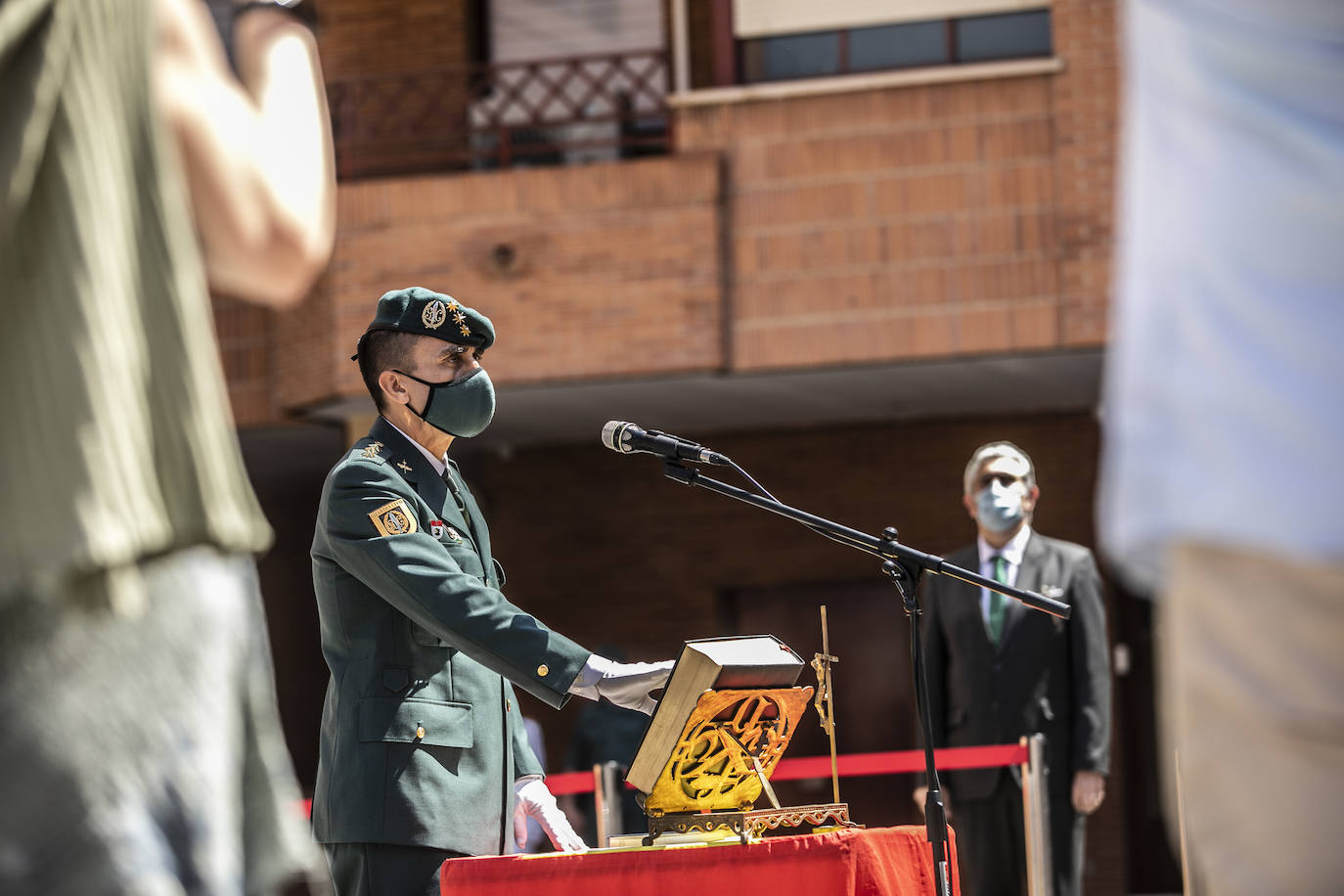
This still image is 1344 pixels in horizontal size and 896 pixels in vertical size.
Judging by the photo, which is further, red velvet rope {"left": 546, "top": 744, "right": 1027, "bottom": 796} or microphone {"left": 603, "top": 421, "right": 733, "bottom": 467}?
red velvet rope {"left": 546, "top": 744, "right": 1027, "bottom": 796}

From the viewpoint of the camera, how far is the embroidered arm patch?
3889 millimetres

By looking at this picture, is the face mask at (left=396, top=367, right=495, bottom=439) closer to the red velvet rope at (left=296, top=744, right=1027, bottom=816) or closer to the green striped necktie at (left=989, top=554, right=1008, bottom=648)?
the red velvet rope at (left=296, top=744, right=1027, bottom=816)

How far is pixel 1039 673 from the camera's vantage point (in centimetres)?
710

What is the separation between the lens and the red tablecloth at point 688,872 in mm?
3557

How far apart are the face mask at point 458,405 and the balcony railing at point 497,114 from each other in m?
8.16

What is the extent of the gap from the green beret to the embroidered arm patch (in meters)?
0.55

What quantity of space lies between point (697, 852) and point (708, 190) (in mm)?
8372

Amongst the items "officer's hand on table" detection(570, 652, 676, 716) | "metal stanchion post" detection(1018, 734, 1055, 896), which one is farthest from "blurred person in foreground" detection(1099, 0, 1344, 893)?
"metal stanchion post" detection(1018, 734, 1055, 896)

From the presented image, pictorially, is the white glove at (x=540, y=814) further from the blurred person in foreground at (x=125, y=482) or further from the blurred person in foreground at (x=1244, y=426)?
the blurred person in foreground at (x=1244, y=426)

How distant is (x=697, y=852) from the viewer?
→ 3588mm

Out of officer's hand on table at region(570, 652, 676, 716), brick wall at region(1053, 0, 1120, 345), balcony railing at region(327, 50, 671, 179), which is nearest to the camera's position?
officer's hand on table at region(570, 652, 676, 716)

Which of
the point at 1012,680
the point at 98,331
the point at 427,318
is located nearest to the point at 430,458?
the point at 427,318

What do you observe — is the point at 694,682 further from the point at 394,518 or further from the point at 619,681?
the point at 394,518

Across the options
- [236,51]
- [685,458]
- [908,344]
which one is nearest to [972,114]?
[908,344]
